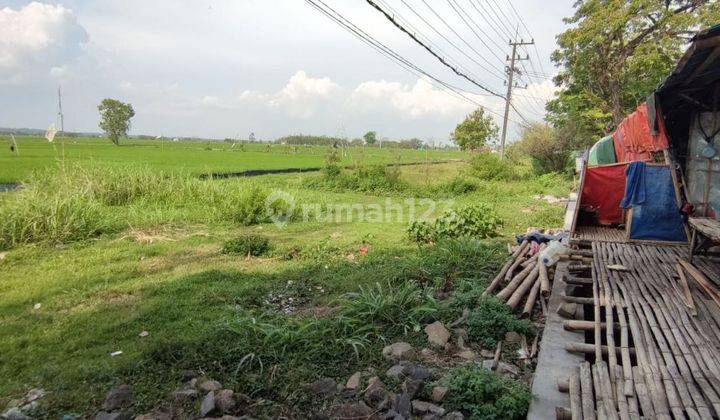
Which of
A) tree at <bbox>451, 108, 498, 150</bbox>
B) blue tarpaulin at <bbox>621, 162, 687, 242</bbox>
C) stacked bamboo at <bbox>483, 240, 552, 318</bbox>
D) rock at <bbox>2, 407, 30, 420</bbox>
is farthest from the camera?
tree at <bbox>451, 108, 498, 150</bbox>

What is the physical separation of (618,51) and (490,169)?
7203mm

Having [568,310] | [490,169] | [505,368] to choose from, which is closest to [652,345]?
[568,310]

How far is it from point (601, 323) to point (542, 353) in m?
0.69

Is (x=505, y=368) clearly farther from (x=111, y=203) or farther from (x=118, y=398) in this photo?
(x=111, y=203)

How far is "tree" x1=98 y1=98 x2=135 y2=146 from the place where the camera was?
4875 centimetres

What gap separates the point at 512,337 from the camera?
3.84m

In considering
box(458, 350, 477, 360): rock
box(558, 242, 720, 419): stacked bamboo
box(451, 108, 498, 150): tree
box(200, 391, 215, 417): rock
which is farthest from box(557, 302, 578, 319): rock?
box(451, 108, 498, 150): tree

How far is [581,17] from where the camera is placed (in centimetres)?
1984

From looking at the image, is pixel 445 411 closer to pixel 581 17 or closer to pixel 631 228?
pixel 631 228

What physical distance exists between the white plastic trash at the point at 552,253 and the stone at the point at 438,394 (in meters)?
2.80

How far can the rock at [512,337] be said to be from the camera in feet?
12.5

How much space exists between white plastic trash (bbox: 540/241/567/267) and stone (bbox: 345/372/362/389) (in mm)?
2976

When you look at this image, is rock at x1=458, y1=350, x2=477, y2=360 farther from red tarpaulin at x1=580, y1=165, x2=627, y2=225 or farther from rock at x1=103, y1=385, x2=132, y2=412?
red tarpaulin at x1=580, y1=165, x2=627, y2=225

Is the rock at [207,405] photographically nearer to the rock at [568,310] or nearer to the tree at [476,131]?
the rock at [568,310]
